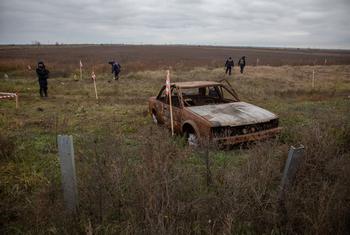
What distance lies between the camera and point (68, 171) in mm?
3332

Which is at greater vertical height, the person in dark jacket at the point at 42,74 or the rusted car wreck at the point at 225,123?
the person in dark jacket at the point at 42,74

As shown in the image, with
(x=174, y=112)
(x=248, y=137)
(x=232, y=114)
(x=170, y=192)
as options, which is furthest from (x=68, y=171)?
(x=174, y=112)

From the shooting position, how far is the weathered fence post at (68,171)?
10.7 feet

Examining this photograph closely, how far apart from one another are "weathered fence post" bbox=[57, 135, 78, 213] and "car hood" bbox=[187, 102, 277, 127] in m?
3.06

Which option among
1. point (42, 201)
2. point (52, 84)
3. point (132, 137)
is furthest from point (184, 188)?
point (52, 84)

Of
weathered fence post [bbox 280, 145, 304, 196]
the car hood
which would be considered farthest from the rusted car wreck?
weathered fence post [bbox 280, 145, 304, 196]

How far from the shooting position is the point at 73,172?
131 inches

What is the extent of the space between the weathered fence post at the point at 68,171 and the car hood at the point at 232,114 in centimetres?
306

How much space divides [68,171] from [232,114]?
3795 mm

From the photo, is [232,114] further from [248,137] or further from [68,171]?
[68,171]

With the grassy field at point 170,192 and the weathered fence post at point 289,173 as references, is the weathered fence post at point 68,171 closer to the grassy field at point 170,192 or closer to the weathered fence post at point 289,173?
the grassy field at point 170,192

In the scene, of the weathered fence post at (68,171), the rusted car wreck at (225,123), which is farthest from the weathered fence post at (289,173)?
the weathered fence post at (68,171)

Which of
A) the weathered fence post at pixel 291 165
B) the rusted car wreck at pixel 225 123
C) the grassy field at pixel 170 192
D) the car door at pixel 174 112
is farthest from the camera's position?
the car door at pixel 174 112

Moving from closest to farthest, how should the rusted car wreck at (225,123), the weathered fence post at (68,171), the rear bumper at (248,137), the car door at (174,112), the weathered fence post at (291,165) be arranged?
the weathered fence post at (68,171)
the weathered fence post at (291,165)
the rear bumper at (248,137)
the rusted car wreck at (225,123)
the car door at (174,112)
